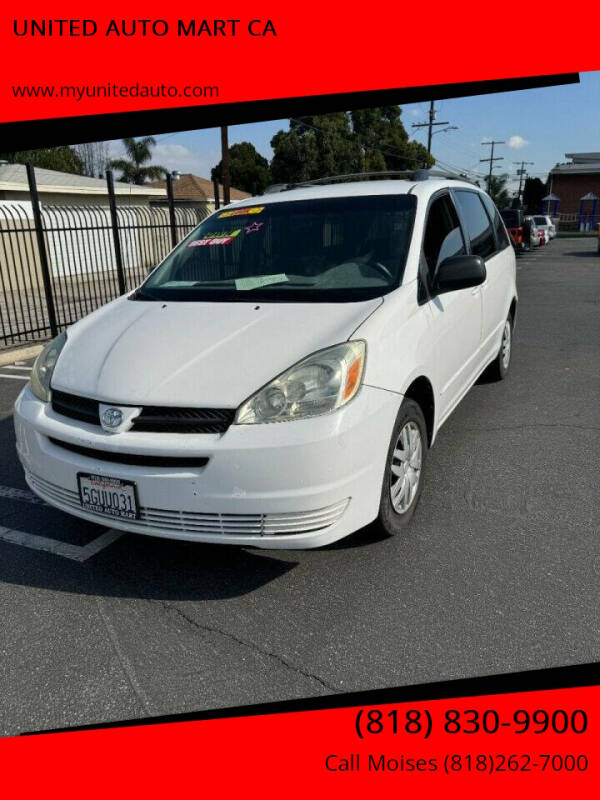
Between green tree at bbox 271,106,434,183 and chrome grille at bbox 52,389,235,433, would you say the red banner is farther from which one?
green tree at bbox 271,106,434,183

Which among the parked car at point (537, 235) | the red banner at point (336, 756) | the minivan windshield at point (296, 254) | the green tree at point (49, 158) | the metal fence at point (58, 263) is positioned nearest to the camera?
the red banner at point (336, 756)

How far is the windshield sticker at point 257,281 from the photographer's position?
349 centimetres

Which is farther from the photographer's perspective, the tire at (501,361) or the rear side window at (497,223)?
the tire at (501,361)

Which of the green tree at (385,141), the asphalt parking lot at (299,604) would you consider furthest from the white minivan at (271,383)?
the green tree at (385,141)

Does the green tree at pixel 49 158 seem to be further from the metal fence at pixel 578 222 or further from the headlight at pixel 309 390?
the metal fence at pixel 578 222

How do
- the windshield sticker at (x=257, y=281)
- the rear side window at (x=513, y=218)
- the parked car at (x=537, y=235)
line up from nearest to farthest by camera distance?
the windshield sticker at (x=257, y=281)
the rear side window at (x=513, y=218)
the parked car at (x=537, y=235)

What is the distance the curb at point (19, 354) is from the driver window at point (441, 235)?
19.5 feet

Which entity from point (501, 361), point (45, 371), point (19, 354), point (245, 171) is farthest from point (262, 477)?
point (245, 171)

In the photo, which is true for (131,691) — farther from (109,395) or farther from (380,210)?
(380,210)

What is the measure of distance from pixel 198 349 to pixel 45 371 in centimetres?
90

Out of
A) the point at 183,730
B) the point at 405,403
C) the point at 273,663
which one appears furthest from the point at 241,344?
the point at 183,730

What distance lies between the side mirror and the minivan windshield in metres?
0.24

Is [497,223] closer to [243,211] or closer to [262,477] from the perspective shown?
[243,211]

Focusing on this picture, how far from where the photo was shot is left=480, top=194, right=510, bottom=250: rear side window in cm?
544
